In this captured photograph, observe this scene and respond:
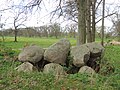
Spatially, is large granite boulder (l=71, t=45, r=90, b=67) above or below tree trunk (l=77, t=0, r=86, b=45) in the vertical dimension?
below

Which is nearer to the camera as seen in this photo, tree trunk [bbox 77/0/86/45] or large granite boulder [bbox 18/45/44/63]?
large granite boulder [bbox 18/45/44/63]

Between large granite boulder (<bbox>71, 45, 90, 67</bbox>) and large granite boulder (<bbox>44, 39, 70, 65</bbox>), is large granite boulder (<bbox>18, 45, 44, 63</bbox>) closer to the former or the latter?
large granite boulder (<bbox>44, 39, 70, 65</bbox>)

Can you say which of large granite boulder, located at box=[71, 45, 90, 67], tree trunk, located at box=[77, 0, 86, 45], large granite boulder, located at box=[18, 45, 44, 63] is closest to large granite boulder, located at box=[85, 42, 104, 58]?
large granite boulder, located at box=[71, 45, 90, 67]

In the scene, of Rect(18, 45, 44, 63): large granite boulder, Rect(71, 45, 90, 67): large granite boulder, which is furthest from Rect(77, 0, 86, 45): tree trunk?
Rect(18, 45, 44, 63): large granite boulder

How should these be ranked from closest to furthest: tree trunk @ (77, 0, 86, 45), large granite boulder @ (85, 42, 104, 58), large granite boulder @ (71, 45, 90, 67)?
large granite boulder @ (71, 45, 90, 67) < large granite boulder @ (85, 42, 104, 58) < tree trunk @ (77, 0, 86, 45)

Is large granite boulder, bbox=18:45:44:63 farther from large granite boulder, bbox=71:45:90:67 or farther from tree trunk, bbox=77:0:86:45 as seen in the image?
tree trunk, bbox=77:0:86:45

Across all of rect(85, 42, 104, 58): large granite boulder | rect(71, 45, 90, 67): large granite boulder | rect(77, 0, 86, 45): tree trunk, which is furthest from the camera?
rect(77, 0, 86, 45): tree trunk

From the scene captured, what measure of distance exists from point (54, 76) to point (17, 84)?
1.17 meters

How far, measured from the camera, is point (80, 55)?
8.68 m

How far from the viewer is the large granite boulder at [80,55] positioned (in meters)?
8.57

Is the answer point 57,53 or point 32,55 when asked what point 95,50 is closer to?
point 57,53

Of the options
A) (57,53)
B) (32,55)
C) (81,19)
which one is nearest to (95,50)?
(57,53)

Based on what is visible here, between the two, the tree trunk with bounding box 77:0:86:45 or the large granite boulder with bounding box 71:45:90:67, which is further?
the tree trunk with bounding box 77:0:86:45

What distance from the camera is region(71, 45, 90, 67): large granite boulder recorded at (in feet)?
28.1
